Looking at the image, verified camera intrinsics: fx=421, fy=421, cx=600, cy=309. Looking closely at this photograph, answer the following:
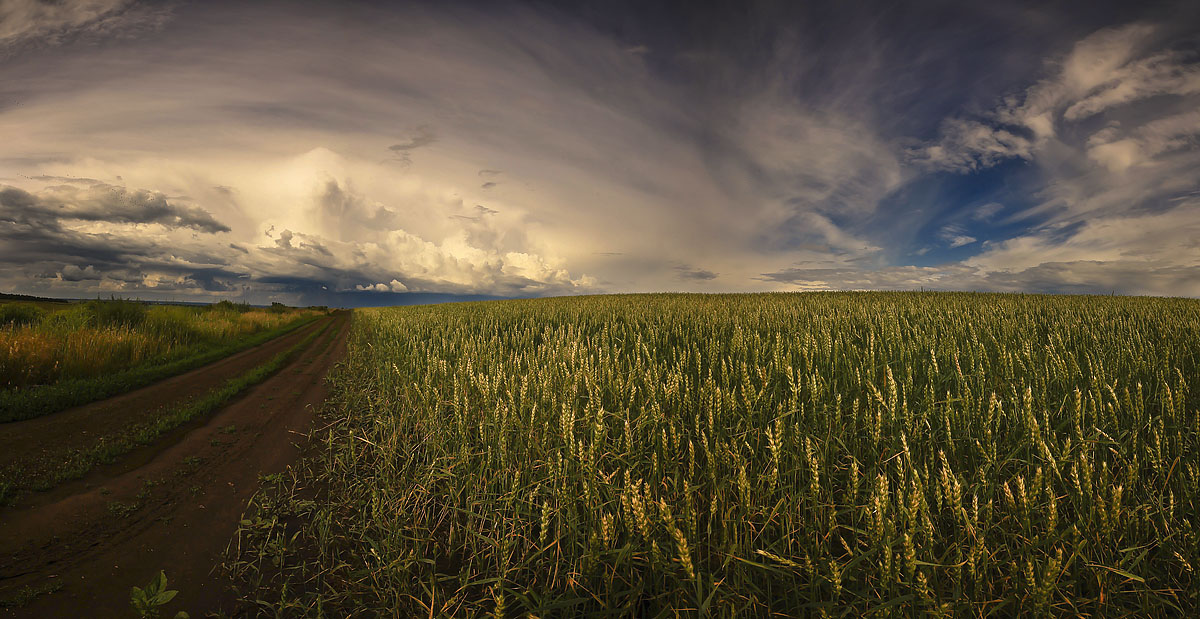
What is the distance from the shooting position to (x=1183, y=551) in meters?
1.88

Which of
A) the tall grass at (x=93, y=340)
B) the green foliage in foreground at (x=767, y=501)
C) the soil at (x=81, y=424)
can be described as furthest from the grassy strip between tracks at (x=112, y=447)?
the tall grass at (x=93, y=340)

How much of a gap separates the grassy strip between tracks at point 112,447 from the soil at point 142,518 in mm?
163

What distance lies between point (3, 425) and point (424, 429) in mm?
7317

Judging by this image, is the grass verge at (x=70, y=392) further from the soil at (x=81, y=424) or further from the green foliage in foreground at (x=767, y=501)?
the green foliage in foreground at (x=767, y=501)

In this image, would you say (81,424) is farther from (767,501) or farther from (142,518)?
(767,501)

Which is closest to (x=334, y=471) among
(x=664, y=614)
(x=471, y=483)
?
(x=471, y=483)

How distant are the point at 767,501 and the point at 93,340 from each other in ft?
52.5

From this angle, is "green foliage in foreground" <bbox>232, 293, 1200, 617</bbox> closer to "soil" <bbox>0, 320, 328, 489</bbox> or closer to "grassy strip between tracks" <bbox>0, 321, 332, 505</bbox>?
"grassy strip between tracks" <bbox>0, 321, 332, 505</bbox>

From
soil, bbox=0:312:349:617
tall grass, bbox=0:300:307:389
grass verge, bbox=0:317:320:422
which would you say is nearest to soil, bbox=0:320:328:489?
soil, bbox=0:312:349:617

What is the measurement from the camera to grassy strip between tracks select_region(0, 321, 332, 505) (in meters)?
4.08

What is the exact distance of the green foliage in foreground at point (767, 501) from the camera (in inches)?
69.8

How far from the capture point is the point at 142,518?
3.51m

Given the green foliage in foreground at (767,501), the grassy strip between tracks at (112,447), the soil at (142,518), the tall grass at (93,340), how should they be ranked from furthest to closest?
1. the tall grass at (93,340)
2. the grassy strip between tracks at (112,447)
3. the soil at (142,518)
4. the green foliage in foreground at (767,501)

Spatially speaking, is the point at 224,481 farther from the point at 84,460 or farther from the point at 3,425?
the point at 3,425
